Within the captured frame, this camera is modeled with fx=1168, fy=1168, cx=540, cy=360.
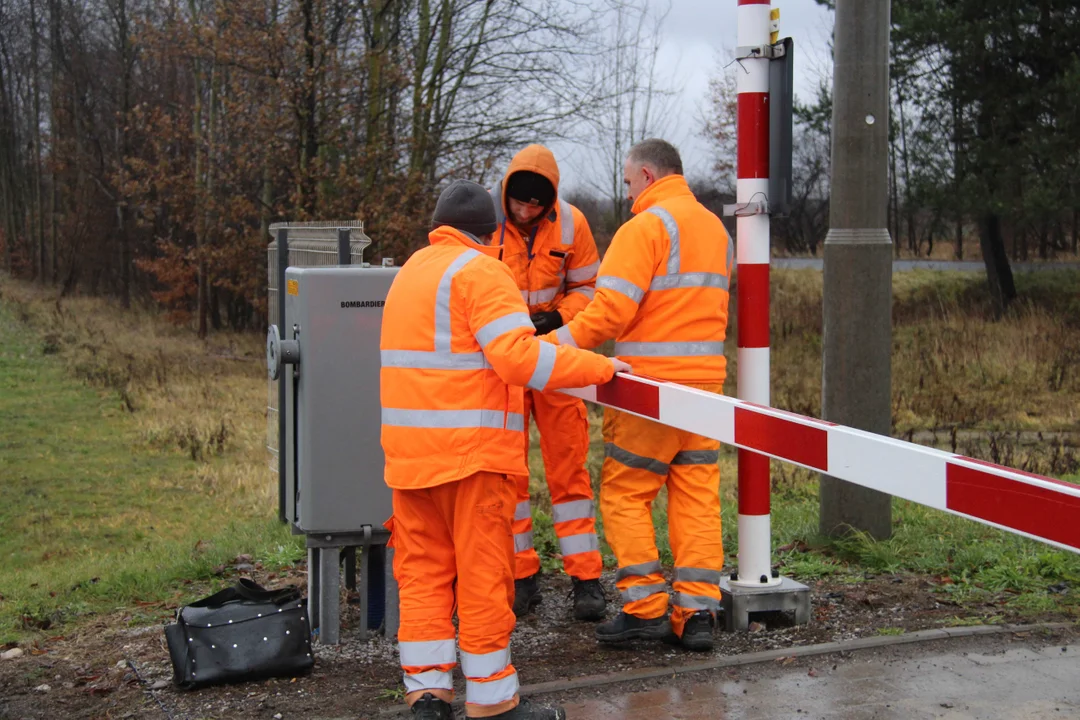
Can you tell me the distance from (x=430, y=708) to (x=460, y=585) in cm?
42

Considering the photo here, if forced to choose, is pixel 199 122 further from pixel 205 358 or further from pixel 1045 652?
pixel 1045 652

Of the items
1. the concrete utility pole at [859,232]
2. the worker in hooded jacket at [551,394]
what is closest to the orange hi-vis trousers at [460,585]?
the worker in hooded jacket at [551,394]

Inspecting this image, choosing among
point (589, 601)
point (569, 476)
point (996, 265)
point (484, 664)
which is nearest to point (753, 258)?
point (569, 476)

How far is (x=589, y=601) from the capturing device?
520cm

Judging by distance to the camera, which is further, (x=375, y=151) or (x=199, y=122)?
(x=199, y=122)

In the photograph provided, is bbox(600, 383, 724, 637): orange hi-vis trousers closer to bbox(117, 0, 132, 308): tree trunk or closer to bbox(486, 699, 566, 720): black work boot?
bbox(486, 699, 566, 720): black work boot

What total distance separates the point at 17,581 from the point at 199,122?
22.3 meters

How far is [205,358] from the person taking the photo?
80.2 feet

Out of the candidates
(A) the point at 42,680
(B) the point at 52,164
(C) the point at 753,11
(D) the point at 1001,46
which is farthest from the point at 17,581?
(B) the point at 52,164

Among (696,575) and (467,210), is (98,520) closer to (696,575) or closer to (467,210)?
(696,575)

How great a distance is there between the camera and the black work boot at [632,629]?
15.6 feet

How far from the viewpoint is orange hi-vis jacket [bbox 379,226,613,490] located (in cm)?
381


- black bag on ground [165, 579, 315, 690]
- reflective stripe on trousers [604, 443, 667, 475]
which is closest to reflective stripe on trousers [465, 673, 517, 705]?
black bag on ground [165, 579, 315, 690]

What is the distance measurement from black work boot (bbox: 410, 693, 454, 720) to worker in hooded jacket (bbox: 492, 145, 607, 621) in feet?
4.15
